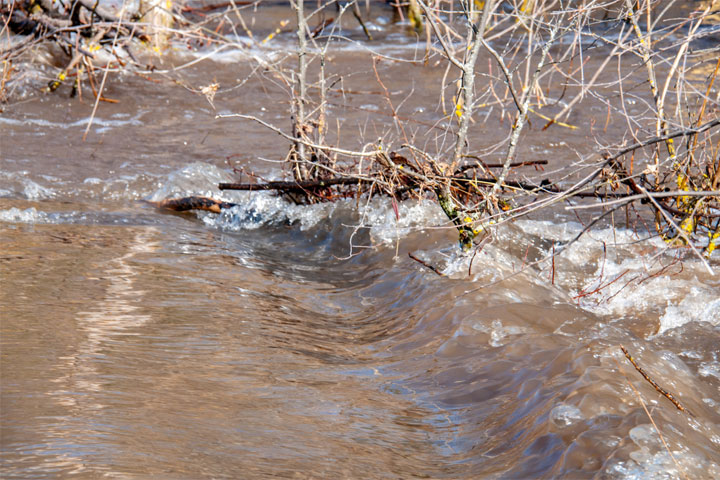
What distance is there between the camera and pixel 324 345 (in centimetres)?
383

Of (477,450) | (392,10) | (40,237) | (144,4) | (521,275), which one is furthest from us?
(392,10)

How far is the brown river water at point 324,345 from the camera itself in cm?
270

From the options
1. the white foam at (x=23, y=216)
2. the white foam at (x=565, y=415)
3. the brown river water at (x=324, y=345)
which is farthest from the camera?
the white foam at (x=23, y=216)

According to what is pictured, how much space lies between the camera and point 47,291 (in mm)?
3984

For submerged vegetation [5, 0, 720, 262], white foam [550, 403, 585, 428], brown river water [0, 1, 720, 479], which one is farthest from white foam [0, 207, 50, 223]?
white foam [550, 403, 585, 428]

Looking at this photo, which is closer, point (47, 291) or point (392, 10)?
point (47, 291)

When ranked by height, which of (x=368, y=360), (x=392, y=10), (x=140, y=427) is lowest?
(x=368, y=360)

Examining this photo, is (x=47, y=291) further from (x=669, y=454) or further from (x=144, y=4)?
(x=144, y=4)

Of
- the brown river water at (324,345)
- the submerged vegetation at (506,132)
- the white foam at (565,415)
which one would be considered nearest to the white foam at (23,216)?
the brown river water at (324,345)

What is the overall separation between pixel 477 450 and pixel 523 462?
20 cm

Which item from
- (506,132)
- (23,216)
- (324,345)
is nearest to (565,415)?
(324,345)

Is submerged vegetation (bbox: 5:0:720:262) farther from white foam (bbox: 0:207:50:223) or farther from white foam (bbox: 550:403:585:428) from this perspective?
white foam (bbox: 0:207:50:223)

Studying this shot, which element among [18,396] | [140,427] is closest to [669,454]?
[140,427]

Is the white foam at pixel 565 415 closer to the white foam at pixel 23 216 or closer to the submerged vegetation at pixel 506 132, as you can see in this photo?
the submerged vegetation at pixel 506 132
